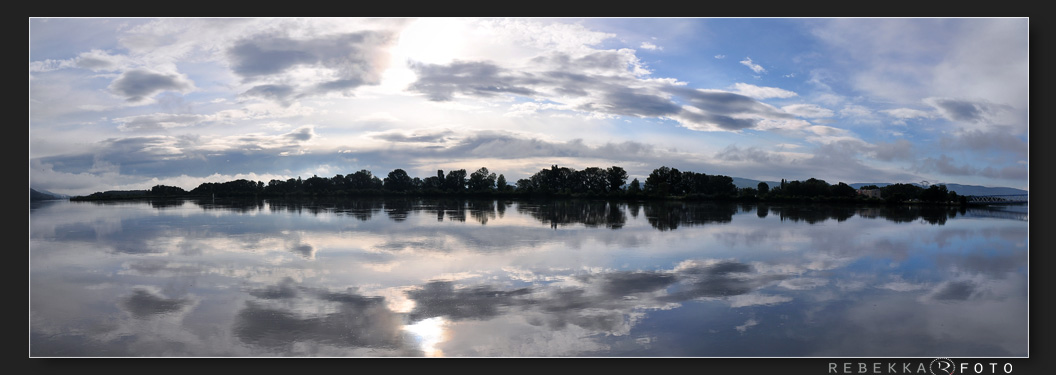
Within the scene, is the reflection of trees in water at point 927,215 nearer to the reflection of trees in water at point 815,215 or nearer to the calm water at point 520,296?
the reflection of trees in water at point 815,215

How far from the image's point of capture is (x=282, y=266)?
1081 centimetres

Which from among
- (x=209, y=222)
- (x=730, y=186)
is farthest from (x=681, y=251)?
(x=730, y=186)

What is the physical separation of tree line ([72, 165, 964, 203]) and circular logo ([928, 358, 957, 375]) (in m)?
19.1

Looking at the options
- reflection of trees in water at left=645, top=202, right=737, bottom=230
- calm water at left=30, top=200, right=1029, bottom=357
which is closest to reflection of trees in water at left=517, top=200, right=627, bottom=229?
reflection of trees in water at left=645, top=202, right=737, bottom=230

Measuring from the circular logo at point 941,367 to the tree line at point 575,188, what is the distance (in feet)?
62.7

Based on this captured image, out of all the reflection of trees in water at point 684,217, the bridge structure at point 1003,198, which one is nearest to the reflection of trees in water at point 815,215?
the reflection of trees in water at point 684,217

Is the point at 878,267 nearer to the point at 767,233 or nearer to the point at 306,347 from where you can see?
the point at 767,233

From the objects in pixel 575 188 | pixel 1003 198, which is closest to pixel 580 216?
pixel 1003 198

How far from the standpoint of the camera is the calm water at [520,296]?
639 cm

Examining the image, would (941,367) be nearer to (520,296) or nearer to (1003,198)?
(520,296)

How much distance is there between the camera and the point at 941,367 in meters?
6.35

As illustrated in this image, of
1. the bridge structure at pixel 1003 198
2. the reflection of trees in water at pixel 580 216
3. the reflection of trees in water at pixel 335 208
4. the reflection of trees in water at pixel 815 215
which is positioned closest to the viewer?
the bridge structure at pixel 1003 198

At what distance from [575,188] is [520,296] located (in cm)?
5659

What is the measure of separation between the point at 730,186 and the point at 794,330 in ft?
145
